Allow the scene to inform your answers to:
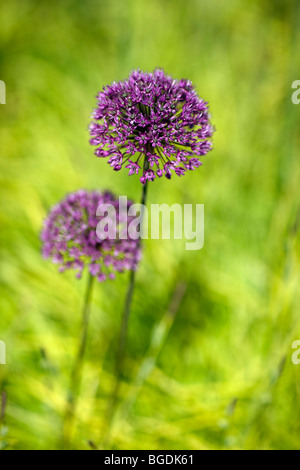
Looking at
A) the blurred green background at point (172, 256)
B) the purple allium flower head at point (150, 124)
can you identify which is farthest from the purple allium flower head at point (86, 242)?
the blurred green background at point (172, 256)

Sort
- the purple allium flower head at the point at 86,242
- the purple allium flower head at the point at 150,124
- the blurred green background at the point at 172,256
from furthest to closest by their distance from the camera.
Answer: the blurred green background at the point at 172,256 → the purple allium flower head at the point at 86,242 → the purple allium flower head at the point at 150,124

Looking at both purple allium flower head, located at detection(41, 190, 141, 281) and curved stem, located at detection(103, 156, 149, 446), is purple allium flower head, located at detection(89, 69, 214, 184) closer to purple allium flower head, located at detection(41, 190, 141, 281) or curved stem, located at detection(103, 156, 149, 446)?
curved stem, located at detection(103, 156, 149, 446)

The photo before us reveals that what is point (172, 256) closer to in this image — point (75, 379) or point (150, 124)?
point (75, 379)

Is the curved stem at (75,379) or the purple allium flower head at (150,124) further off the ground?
the purple allium flower head at (150,124)

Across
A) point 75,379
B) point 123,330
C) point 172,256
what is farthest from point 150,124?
point 172,256

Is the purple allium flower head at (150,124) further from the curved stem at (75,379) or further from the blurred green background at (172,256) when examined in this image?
the blurred green background at (172,256)

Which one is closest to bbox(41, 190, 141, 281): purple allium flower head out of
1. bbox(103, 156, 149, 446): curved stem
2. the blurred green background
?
bbox(103, 156, 149, 446): curved stem

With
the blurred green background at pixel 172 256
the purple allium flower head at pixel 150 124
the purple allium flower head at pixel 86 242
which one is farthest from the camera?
the blurred green background at pixel 172 256
